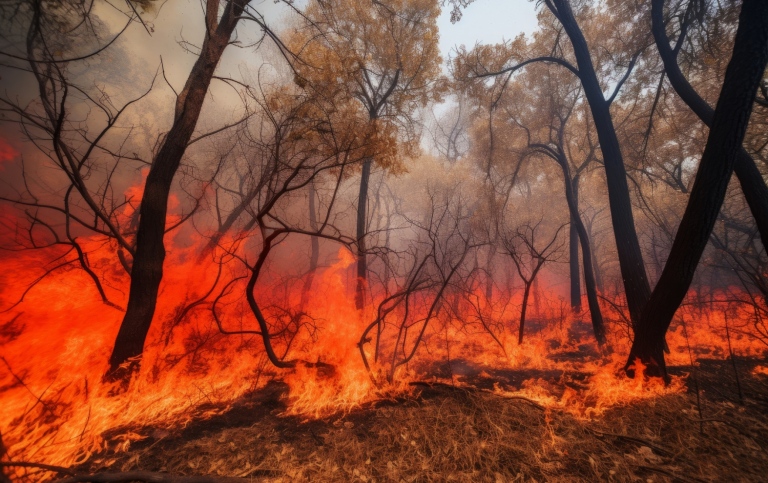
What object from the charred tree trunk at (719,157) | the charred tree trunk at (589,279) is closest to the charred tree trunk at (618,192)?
the charred tree trunk at (719,157)

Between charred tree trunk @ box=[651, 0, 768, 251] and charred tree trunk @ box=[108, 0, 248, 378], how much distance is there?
9.26m

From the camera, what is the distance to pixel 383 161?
9.62 meters

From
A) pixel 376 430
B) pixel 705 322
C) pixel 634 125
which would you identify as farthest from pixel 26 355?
pixel 705 322

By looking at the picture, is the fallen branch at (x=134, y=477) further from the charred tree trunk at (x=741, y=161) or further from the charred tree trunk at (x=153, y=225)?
the charred tree trunk at (x=741, y=161)

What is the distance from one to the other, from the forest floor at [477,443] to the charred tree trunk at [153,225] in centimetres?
174

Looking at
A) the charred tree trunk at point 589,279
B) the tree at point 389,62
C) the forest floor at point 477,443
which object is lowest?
the forest floor at point 477,443

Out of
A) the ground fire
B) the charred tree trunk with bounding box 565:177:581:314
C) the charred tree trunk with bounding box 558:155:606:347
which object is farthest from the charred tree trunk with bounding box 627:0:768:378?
the charred tree trunk with bounding box 565:177:581:314

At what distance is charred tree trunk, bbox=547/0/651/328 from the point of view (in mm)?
6551

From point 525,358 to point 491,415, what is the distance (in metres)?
4.81

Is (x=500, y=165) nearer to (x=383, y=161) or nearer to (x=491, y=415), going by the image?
(x=383, y=161)

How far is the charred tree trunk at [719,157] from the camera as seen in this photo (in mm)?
4238

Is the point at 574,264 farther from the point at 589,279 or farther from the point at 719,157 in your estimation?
the point at 719,157

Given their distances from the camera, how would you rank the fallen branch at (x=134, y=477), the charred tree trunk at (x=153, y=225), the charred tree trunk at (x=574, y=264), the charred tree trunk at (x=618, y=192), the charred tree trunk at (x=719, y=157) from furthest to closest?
1. the charred tree trunk at (x=574, y=264)
2. the charred tree trunk at (x=618, y=192)
3. the charred tree trunk at (x=153, y=225)
4. the charred tree trunk at (x=719, y=157)
5. the fallen branch at (x=134, y=477)

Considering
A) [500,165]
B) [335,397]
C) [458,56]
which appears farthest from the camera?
[500,165]
